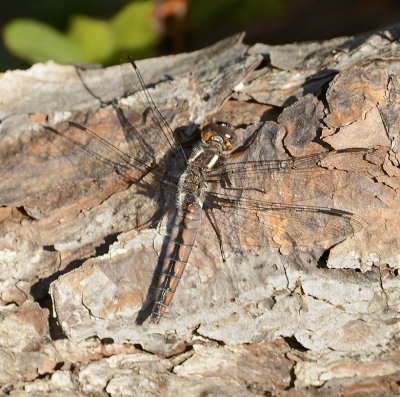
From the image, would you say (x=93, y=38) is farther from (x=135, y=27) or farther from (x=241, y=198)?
(x=241, y=198)

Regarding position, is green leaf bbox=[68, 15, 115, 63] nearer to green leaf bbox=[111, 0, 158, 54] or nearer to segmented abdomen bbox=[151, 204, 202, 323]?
green leaf bbox=[111, 0, 158, 54]

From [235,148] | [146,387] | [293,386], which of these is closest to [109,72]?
[235,148]

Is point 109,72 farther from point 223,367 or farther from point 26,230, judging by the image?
point 223,367

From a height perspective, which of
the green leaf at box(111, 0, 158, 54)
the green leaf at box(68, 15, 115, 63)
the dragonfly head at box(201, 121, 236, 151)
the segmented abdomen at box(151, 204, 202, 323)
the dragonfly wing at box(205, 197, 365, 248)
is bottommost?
the segmented abdomen at box(151, 204, 202, 323)

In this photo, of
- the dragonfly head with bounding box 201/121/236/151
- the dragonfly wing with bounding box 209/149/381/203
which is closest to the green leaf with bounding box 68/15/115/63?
the dragonfly head with bounding box 201/121/236/151

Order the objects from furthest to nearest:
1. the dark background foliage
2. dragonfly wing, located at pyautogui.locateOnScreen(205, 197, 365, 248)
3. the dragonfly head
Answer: the dark background foliage < the dragonfly head < dragonfly wing, located at pyautogui.locateOnScreen(205, 197, 365, 248)
